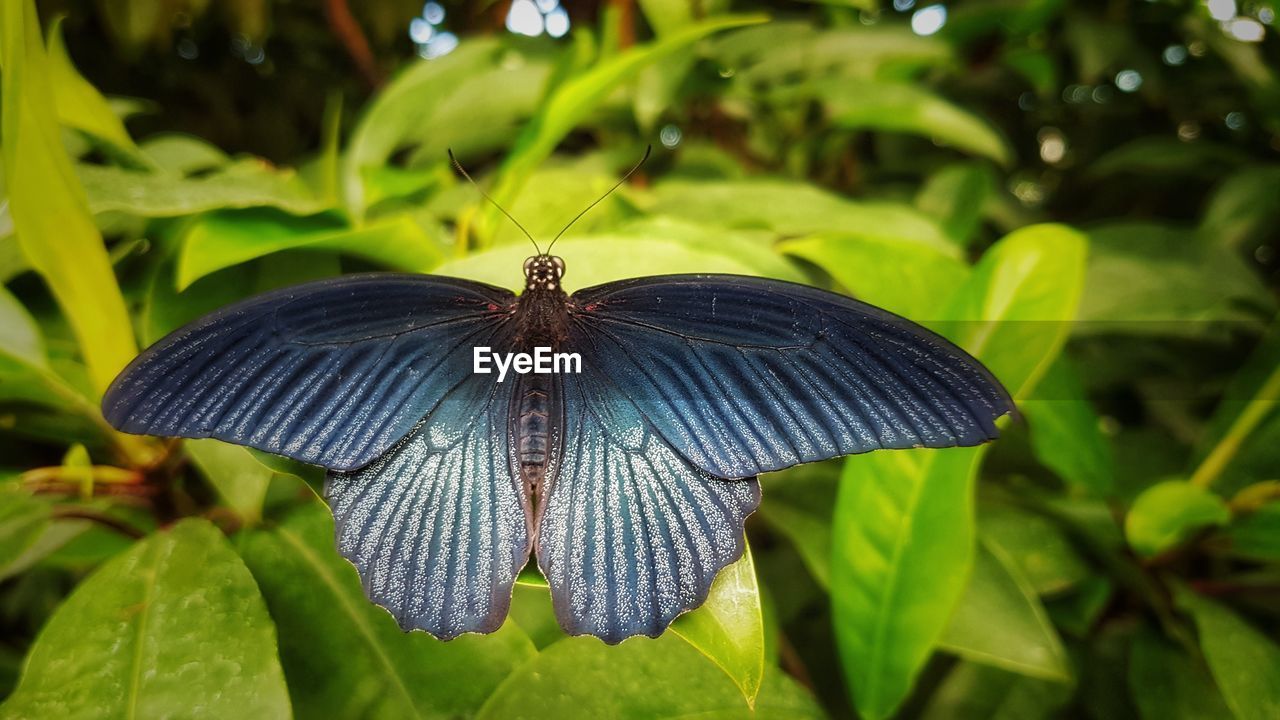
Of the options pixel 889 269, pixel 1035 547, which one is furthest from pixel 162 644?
pixel 1035 547

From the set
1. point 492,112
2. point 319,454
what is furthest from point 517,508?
point 492,112

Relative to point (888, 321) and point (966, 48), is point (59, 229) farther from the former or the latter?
point (966, 48)

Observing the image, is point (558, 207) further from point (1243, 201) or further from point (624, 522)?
point (1243, 201)

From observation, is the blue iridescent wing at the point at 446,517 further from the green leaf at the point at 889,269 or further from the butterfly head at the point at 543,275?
the green leaf at the point at 889,269

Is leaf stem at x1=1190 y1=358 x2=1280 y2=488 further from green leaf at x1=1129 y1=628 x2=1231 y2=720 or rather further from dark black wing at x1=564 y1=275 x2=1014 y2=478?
dark black wing at x1=564 y1=275 x2=1014 y2=478

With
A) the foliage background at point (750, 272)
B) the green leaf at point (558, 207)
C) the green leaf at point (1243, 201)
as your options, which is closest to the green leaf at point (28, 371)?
the foliage background at point (750, 272)

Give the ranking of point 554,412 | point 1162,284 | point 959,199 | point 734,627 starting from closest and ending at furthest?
1. point 734,627
2. point 554,412
3. point 1162,284
4. point 959,199

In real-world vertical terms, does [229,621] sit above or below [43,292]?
below
